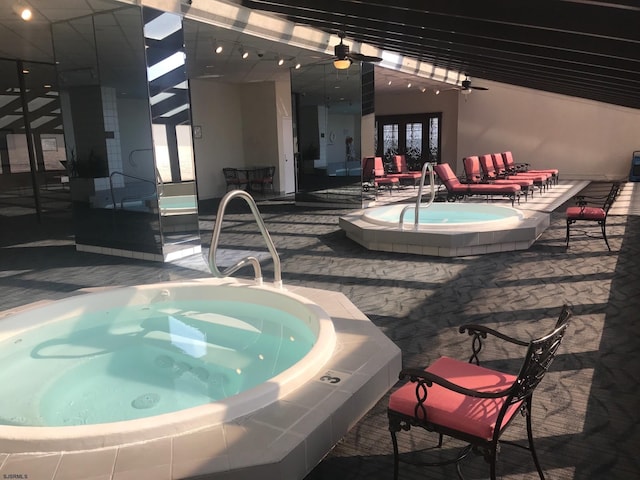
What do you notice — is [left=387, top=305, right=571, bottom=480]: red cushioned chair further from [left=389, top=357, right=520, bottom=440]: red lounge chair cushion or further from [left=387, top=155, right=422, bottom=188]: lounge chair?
[left=387, top=155, right=422, bottom=188]: lounge chair

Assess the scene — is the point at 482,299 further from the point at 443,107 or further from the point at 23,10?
the point at 443,107

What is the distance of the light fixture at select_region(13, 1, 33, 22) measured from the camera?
5409 mm

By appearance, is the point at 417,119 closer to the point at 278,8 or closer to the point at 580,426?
the point at 278,8

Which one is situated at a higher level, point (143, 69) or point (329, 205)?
point (143, 69)

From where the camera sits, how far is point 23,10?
5.64m

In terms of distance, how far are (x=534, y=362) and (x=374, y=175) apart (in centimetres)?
1053

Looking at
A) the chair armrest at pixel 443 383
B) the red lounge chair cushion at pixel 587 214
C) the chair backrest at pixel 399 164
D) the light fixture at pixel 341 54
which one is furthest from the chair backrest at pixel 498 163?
the chair armrest at pixel 443 383

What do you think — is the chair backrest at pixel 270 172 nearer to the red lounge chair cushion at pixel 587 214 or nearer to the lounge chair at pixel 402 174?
the lounge chair at pixel 402 174

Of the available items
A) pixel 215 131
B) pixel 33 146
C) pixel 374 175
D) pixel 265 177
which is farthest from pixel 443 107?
pixel 33 146

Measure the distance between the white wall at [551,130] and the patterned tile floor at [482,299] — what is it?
24.6 ft

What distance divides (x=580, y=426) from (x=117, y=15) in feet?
19.2

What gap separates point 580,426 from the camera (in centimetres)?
249

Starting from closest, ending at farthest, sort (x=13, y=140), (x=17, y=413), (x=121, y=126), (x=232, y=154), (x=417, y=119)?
(x=17, y=413), (x=121, y=126), (x=13, y=140), (x=232, y=154), (x=417, y=119)

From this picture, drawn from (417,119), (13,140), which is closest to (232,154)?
(13,140)
